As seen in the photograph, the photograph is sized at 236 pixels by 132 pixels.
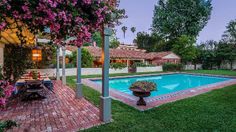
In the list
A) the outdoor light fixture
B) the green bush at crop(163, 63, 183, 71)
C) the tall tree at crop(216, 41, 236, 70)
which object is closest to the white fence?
the outdoor light fixture

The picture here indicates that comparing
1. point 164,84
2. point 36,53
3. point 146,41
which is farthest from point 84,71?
point 146,41

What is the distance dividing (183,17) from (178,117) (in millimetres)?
39025

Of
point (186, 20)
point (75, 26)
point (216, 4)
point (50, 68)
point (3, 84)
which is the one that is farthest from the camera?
point (216, 4)

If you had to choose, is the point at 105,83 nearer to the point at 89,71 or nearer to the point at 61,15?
the point at 61,15

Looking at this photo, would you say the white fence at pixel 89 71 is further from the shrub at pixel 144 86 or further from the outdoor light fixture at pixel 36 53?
the shrub at pixel 144 86

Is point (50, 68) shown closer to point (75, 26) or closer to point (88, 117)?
point (88, 117)

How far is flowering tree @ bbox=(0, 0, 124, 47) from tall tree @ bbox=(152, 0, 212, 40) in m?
41.1

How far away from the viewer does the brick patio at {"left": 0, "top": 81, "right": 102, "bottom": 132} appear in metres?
5.48

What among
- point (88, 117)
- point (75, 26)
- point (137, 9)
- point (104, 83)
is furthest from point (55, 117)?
point (137, 9)

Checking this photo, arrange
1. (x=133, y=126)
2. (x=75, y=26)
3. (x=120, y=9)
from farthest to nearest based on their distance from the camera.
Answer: (x=133, y=126)
(x=120, y=9)
(x=75, y=26)

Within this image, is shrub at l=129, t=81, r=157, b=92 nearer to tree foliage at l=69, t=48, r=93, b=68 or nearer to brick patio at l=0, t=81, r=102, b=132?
brick patio at l=0, t=81, r=102, b=132

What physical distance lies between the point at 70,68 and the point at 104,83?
15.6 metres

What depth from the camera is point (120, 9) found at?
14.3 feet

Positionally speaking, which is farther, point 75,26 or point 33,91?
point 33,91
